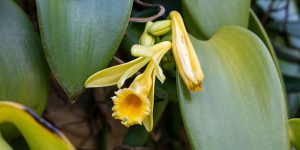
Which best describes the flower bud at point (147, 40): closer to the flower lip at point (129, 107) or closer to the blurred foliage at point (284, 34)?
the flower lip at point (129, 107)

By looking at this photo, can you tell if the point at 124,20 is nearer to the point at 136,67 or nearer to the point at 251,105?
the point at 136,67

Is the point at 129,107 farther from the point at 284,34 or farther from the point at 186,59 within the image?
the point at 284,34

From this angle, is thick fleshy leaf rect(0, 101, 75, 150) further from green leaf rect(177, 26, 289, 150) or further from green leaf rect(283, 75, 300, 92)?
green leaf rect(283, 75, 300, 92)

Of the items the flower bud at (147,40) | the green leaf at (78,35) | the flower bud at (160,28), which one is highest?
the green leaf at (78,35)

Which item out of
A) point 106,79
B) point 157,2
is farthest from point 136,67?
point 157,2

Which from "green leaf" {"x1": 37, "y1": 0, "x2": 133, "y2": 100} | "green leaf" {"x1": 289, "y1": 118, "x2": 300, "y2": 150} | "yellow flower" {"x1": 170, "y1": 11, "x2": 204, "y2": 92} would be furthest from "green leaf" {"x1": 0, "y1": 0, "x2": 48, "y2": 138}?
"green leaf" {"x1": 289, "y1": 118, "x2": 300, "y2": 150}

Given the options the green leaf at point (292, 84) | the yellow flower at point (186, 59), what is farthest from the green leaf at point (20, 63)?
the green leaf at point (292, 84)
